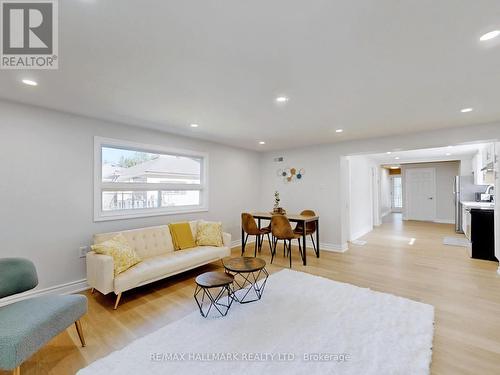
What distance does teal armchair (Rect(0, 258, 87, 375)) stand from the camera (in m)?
1.48

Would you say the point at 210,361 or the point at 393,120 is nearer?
the point at 210,361

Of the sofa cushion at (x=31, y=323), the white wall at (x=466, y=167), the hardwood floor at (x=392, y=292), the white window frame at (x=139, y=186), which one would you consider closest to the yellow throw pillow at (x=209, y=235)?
the hardwood floor at (x=392, y=292)

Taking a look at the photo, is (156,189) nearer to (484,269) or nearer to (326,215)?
(326,215)

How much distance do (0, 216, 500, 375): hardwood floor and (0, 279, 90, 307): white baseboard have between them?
0.19 meters

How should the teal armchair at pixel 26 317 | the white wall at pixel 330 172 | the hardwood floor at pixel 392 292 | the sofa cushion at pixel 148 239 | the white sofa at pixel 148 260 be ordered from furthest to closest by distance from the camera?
the white wall at pixel 330 172 < the sofa cushion at pixel 148 239 < the white sofa at pixel 148 260 < the hardwood floor at pixel 392 292 < the teal armchair at pixel 26 317

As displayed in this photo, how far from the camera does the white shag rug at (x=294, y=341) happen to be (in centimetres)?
177

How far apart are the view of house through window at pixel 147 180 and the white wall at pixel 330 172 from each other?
2.21 meters

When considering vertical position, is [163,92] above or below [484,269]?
above

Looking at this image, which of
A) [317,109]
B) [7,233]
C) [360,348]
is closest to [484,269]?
[360,348]

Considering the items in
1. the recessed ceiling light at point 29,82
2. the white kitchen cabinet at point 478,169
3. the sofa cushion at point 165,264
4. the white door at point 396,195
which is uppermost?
the recessed ceiling light at point 29,82

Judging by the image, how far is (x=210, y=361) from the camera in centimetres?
185

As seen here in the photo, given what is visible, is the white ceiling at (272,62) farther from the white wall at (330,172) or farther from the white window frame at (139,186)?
the white wall at (330,172)

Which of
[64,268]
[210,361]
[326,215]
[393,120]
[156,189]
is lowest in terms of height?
[210,361]

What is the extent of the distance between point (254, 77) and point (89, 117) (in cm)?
257
